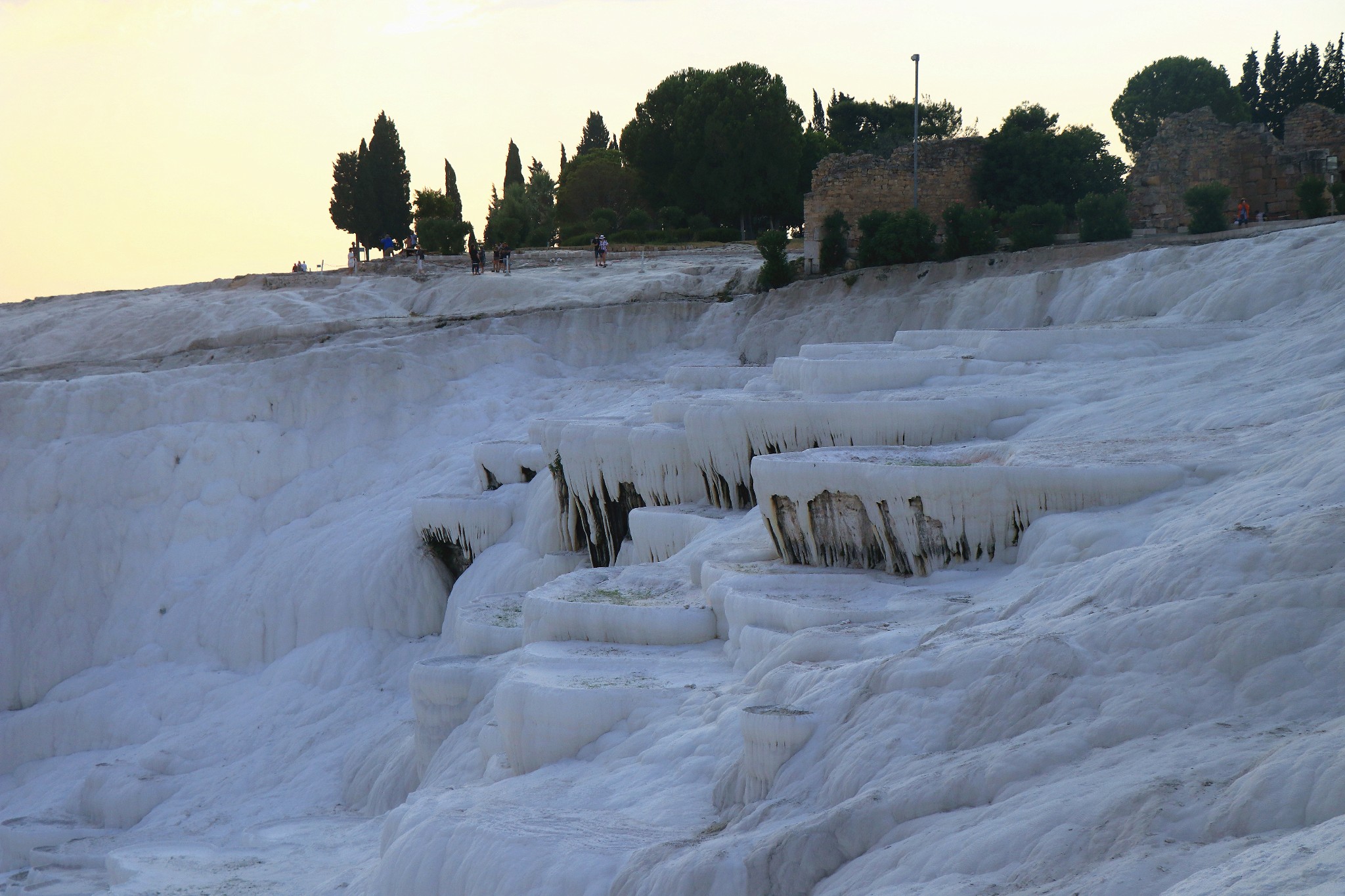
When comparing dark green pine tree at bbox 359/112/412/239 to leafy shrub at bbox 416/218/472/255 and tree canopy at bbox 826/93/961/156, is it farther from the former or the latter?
tree canopy at bbox 826/93/961/156

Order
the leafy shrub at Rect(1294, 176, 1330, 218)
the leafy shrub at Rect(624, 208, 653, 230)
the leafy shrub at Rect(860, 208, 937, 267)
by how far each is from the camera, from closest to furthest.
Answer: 1. the leafy shrub at Rect(1294, 176, 1330, 218)
2. the leafy shrub at Rect(860, 208, 937, 267)
3. the leafy shrub at Rect(624, 208, 653, 230)

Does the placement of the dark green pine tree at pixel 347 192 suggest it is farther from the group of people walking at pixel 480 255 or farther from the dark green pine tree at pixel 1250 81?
the dark green pine tree at pixel 1250 81

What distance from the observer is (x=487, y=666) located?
996 cm

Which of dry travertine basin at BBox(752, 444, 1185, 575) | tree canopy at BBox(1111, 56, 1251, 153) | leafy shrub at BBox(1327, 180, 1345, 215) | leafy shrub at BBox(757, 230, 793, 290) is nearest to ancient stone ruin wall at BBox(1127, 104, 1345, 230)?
leafy shrub at BBox(1327, 180, 1345, 215)

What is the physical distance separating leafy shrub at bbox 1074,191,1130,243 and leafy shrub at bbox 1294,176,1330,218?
7.58 feet

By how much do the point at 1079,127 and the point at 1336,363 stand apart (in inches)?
1051

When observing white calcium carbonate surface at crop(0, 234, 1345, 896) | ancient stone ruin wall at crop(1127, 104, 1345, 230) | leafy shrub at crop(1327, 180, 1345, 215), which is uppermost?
ancient stone ruin wall at crop(1127, 104, 1345, 230)

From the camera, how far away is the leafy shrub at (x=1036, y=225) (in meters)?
19.3

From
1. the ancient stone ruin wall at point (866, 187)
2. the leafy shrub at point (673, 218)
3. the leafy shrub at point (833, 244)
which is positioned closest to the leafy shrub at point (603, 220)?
the leafy shrub at point (673, 218)

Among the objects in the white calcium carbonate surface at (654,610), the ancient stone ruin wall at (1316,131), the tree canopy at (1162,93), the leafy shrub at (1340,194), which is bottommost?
the white calcium carbonate surface at (654,610)

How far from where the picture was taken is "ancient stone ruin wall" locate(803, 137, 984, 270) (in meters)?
22.9

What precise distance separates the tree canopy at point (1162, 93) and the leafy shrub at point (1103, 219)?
23.1 m

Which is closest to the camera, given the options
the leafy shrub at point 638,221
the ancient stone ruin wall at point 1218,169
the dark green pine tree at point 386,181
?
the ancient stone ruin wall at point 1218,169

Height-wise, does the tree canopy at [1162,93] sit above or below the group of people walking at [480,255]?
above
